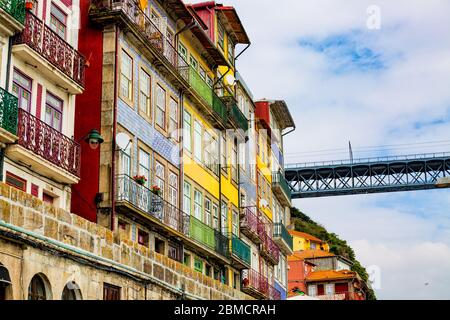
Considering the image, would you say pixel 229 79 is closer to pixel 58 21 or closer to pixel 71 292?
pixel 58 21

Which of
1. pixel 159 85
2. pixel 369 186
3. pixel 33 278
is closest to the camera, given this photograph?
pixel 33 278

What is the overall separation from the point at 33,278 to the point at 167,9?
17.2 meters

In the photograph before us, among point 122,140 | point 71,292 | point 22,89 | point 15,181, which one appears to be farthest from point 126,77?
point 71,292

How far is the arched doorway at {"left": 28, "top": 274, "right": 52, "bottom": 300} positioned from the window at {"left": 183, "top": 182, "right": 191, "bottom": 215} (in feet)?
48.7

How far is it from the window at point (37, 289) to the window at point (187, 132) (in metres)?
15.8

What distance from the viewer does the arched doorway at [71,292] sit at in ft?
53.6

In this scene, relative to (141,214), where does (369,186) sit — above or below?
above

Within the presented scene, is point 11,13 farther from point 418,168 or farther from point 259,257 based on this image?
point 418,168

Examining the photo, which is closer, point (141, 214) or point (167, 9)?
point (141, 214)

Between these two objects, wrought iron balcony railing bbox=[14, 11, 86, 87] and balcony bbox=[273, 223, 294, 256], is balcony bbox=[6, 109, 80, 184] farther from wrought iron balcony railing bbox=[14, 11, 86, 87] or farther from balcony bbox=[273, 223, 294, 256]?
balcony bbox=[273, 223, 294, 256]

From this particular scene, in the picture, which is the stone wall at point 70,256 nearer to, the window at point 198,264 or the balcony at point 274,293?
→ the window at point 198,264

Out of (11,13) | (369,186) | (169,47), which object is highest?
(369,186)

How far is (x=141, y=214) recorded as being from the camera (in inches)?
1010
